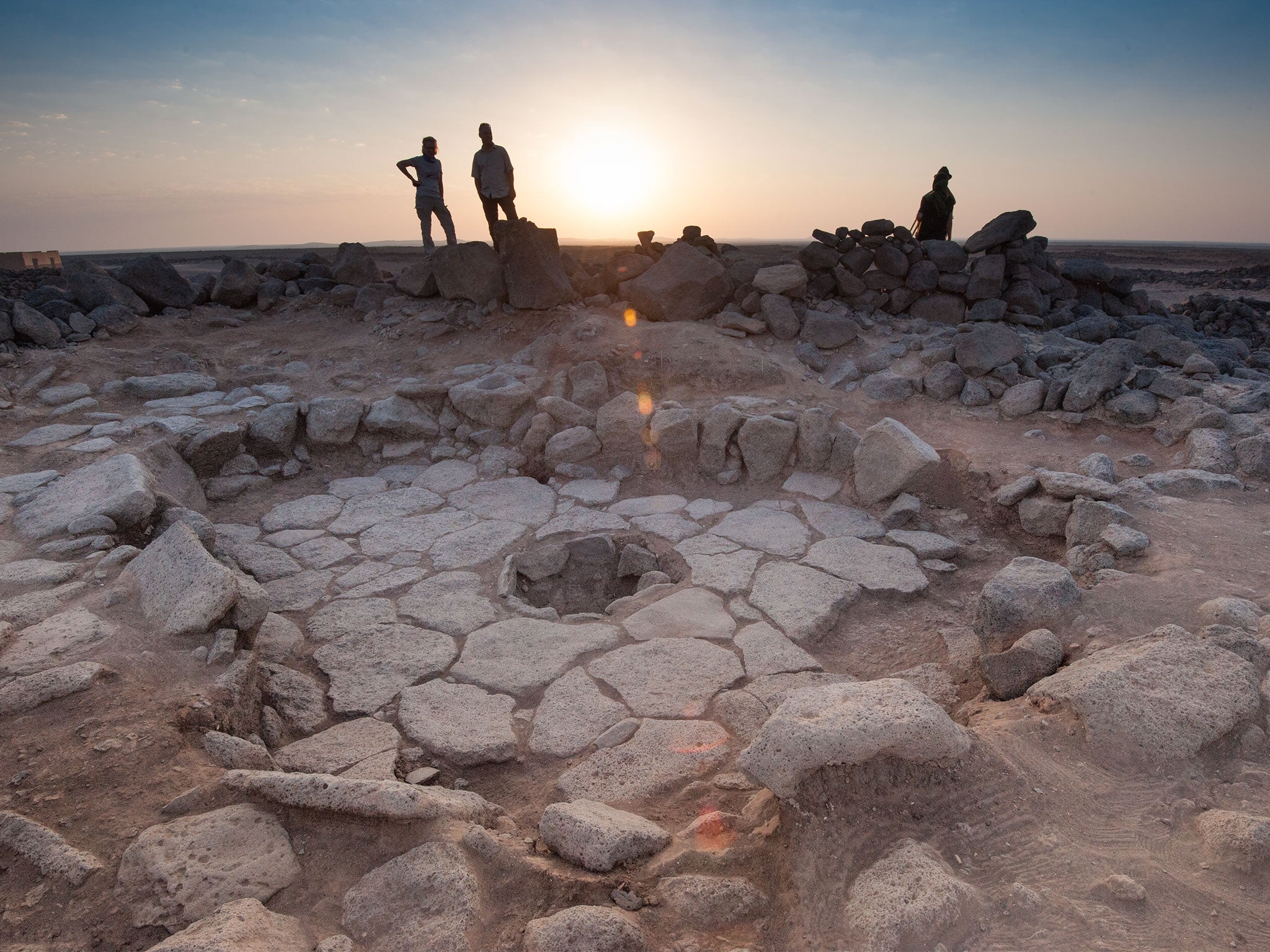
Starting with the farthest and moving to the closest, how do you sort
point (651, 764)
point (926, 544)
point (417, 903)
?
point (926, 544), point (651, 764), point (417, 903)

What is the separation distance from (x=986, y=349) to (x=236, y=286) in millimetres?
9006

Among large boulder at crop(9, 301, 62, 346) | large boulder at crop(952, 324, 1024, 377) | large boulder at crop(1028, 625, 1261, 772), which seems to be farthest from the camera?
large boulder at crop(9, 301, 62, 346)

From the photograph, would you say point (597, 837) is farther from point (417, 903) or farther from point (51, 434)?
point (51, 434)

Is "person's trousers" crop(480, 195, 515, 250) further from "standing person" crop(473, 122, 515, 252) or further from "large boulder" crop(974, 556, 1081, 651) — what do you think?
"large boulder" crop(974, 556, 1081, 651)

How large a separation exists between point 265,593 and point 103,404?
4211 mm

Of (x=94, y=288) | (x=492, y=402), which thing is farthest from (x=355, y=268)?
(x=492, y=402)

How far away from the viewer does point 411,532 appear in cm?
491

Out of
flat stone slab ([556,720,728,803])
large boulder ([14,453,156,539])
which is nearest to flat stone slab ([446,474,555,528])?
large boulder ([14,453,156,539])

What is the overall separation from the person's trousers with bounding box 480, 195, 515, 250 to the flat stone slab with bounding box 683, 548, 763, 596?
18.6 ft

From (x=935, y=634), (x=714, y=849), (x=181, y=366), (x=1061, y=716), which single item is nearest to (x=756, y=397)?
(x=935, y=634)

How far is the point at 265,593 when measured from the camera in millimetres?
3352

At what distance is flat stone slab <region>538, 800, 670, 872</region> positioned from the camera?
6.75 feet

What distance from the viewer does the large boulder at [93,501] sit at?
13.1 feet

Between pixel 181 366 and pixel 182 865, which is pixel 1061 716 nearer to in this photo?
pixel 182 865
